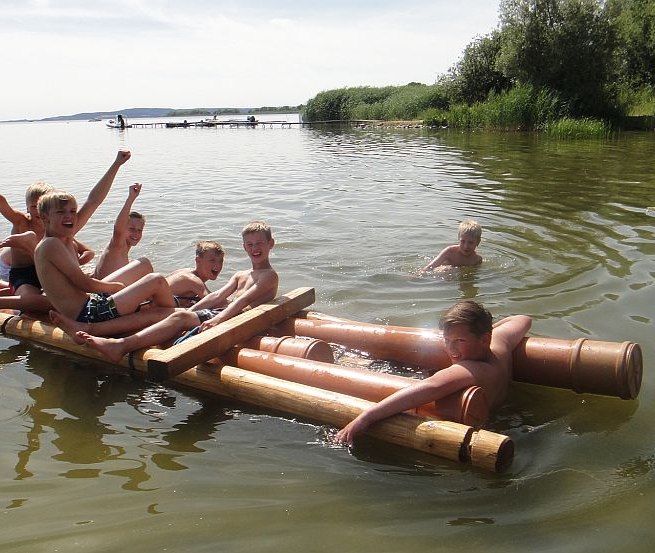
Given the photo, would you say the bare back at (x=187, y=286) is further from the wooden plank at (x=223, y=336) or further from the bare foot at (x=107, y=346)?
the bare foot at (x=107, y=346)

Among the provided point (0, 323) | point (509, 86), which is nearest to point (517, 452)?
point (0, 323)

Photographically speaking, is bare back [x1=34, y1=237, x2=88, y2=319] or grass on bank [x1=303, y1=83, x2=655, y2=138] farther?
grass on bank [x1=303, y1=83, x2=655, y2=138]

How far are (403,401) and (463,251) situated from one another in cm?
452

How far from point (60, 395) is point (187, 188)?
13.0 meters

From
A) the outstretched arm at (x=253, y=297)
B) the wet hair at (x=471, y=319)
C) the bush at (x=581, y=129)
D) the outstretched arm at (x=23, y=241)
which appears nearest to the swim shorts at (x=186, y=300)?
the outstretched arm at (x=253, y=297)

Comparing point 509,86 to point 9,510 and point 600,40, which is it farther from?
point 9,510

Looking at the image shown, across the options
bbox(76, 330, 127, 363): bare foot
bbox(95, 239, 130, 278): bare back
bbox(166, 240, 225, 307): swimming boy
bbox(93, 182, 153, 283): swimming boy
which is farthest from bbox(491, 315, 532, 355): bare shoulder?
bbox(95, 239, 130, 278): bare back

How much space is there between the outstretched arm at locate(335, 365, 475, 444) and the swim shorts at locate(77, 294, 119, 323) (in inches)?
101

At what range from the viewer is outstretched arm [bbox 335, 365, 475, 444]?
12.6 feet

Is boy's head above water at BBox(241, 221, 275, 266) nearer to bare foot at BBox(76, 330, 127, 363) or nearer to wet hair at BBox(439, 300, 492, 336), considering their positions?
bare foot at BBox(76, 330, 127, 363)

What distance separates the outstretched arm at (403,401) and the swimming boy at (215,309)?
1890 mm

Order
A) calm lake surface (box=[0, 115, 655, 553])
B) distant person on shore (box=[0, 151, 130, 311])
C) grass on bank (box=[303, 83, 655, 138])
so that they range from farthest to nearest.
Answer: grass on bank (box=[303, 83, 655, 138]) < distant person on shore (box=[0, 151, 130, 311]) < calm lake surface (box=[0, 115, 655, 553])

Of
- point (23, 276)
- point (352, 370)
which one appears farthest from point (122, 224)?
point (352, 370)

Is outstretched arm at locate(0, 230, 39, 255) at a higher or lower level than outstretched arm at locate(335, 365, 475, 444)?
higher
